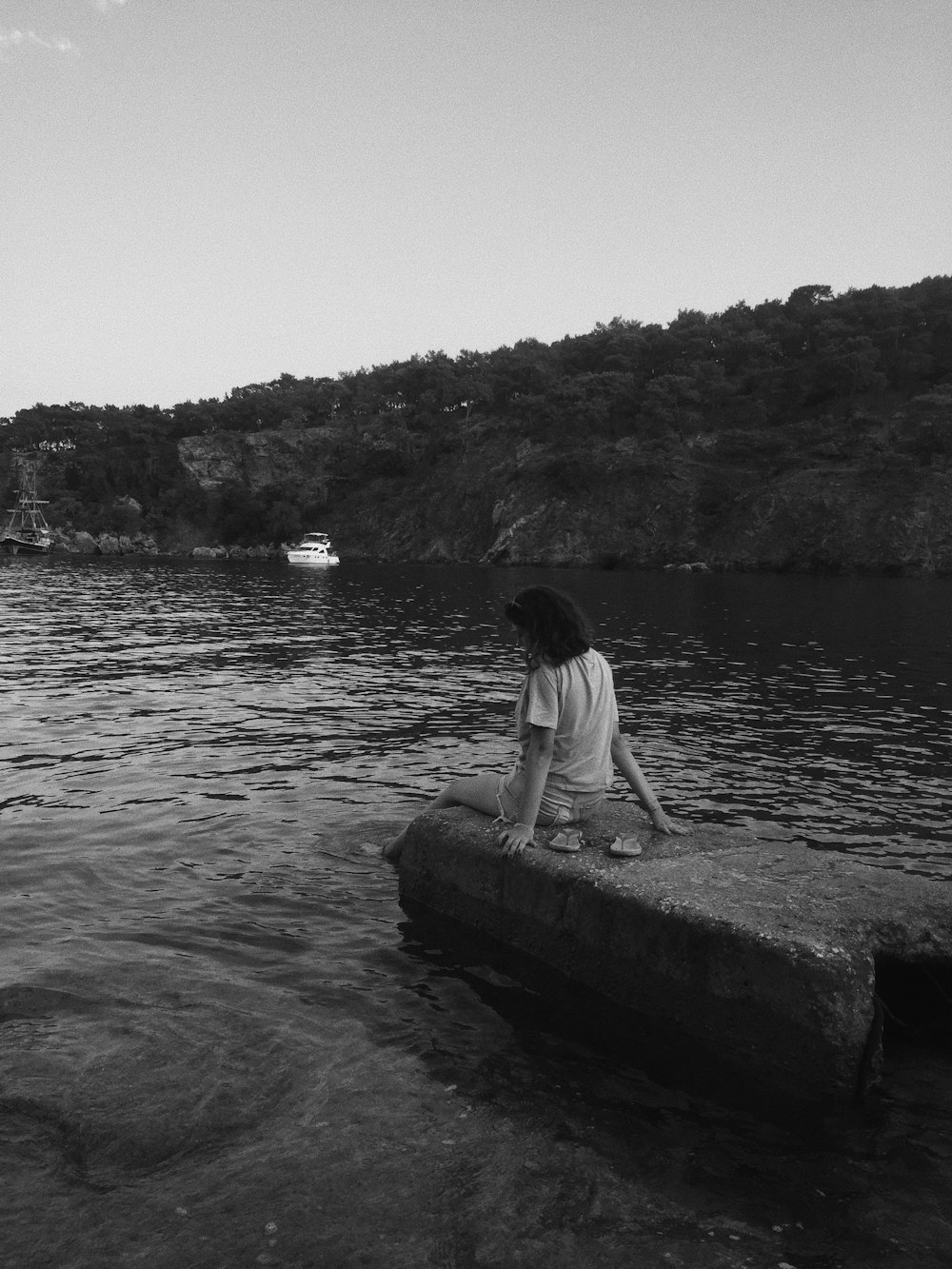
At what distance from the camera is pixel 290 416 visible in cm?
13438

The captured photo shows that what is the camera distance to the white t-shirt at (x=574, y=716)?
6.57 meters

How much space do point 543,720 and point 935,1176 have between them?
3469 mm

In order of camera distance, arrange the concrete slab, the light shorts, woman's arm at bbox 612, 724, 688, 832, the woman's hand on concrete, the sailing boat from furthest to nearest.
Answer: the sailing boat → woman's arm at bbox 612, 724, 688, 832 → the light shorts → the woman's hand on concrete → the concrete slab

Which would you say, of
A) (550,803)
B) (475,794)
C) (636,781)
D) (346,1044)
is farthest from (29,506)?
(346,1044)

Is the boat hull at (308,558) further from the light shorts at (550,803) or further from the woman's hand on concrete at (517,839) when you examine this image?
the woman's hand on concrete at (517,839)

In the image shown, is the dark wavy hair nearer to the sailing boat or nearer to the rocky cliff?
the rocky cliff

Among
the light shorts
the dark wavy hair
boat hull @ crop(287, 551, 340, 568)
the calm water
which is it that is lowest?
the calm water

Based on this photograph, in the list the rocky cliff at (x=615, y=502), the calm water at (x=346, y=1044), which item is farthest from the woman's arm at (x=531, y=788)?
the rocky cliff at (x=615, y=502)

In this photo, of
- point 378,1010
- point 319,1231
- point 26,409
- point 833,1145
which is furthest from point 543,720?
point 26,409

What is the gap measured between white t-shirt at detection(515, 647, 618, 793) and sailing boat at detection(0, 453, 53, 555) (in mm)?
106123

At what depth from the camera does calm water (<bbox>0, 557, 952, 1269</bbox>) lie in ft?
12.7

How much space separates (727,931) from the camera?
17.5ft

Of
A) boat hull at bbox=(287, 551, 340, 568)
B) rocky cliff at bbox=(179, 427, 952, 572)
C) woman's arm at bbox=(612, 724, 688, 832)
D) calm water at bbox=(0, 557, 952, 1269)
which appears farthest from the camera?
boat hull at bbox=(287, 551, 340, 568)

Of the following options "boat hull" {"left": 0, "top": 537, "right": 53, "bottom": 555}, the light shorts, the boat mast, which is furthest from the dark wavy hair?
the boat mast
